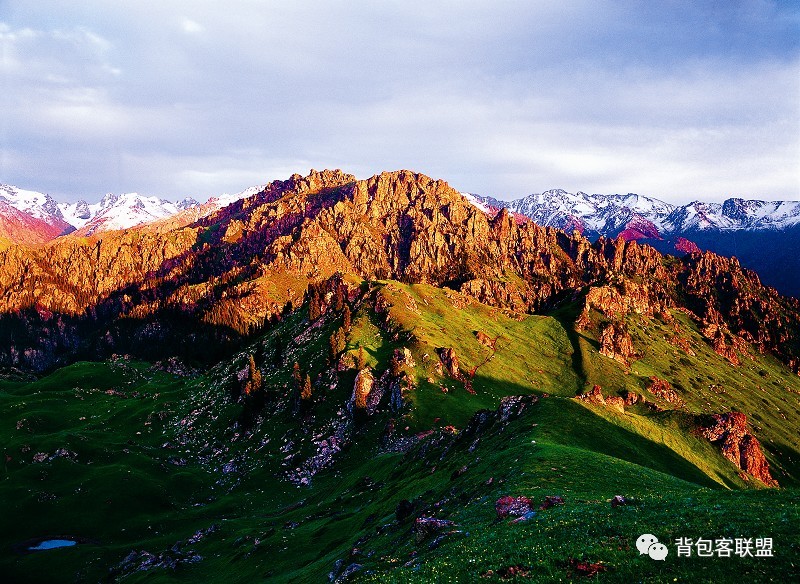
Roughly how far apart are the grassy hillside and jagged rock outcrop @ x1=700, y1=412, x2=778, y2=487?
5168 mm

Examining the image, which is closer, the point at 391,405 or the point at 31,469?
the point at 31,469

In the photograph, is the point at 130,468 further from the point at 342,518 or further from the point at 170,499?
the point at 342,518

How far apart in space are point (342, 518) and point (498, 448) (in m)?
27.8

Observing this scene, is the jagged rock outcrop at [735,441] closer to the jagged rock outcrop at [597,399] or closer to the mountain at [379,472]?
the mountain at [379,472]

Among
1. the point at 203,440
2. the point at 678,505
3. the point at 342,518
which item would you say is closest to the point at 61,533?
the point at 203,440

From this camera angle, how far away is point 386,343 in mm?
157500
